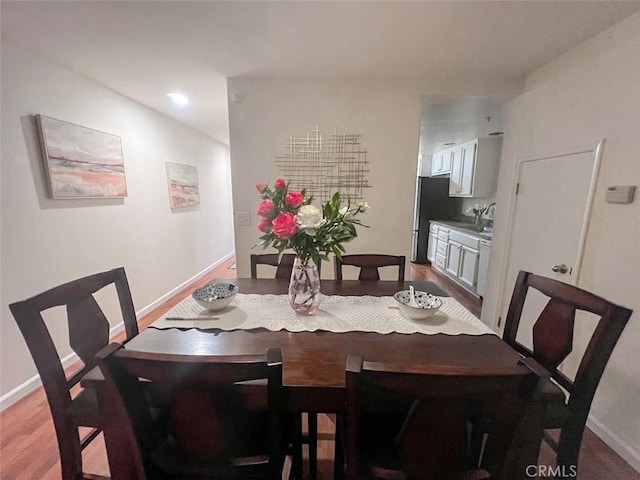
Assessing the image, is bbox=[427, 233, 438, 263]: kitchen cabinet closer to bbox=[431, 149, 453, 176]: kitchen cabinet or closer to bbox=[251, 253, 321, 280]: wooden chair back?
bbox=[431, 149, 453, 176]: kitchen cabinet

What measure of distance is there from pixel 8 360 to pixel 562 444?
3097mm

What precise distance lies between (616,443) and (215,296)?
2.37m

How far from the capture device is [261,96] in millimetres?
2447

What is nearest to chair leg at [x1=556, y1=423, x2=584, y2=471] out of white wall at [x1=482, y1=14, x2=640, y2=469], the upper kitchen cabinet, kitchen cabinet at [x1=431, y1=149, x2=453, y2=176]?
white wall at [x1=482, y1=14, x2=640, y2=469]

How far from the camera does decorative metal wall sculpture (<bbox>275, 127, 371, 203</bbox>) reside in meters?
2.53

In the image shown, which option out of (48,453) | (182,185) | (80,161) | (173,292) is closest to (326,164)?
(80,161)

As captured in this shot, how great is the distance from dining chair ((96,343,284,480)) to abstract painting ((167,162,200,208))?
3270 millimetres

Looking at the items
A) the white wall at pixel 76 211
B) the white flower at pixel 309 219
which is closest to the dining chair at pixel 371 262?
the white flower at pixel 309 219

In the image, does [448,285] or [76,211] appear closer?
[76,211]

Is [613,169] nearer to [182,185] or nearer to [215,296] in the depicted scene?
[215,296]

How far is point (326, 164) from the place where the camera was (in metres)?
2.56

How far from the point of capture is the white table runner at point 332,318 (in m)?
1.22

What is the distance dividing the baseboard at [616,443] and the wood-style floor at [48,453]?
3 cm

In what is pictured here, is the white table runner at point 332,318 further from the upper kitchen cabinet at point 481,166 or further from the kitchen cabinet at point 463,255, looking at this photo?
the upper kitchen cabinet at point 481,166
